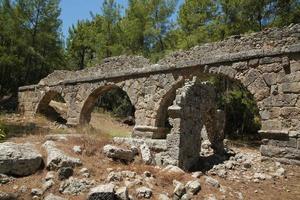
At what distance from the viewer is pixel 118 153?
7.25 metres

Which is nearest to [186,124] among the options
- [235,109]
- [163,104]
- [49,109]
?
[163,104]

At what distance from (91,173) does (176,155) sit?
2134 millimetres

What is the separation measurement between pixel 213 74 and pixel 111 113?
13.2m

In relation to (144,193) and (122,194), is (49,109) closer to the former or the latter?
(144,193)

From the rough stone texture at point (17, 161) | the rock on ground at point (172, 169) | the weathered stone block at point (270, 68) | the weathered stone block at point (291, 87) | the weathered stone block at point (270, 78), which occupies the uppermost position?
the weathered stone block at point (270, 68)

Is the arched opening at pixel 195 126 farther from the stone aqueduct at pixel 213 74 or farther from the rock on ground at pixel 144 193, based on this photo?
the rock on ground at pixel 144 193

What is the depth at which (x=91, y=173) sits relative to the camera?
6.36 m

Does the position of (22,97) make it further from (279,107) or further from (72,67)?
(279,107)

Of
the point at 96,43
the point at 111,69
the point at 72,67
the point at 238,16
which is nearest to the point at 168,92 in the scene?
the point at 111,69

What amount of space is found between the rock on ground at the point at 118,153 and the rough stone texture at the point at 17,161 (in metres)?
1.35

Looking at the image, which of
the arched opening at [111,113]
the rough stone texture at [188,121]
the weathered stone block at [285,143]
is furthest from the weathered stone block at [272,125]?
the arched opening at [111,113]

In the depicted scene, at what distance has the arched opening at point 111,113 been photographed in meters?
15.5

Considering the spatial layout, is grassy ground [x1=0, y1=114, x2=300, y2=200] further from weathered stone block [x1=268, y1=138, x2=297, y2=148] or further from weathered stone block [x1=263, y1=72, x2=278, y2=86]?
weathered stone block [x1=263, y1=72, x2=278, y2=86]

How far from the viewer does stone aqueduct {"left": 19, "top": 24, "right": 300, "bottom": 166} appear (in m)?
9.03
